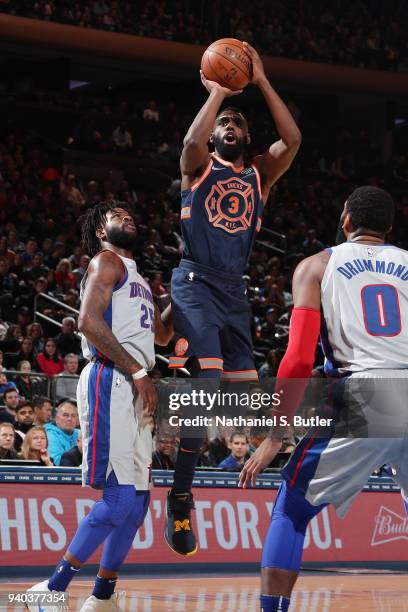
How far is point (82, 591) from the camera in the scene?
8.78 metres

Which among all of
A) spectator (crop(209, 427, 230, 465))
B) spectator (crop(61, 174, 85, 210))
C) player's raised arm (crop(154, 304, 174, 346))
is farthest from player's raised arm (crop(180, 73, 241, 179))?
spectator (crop(61, 174, 85, 210))

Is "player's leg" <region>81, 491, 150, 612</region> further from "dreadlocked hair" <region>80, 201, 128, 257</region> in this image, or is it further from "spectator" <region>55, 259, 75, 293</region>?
"spectator" <region>55, 259, 75, 293</region>

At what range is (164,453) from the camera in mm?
11055

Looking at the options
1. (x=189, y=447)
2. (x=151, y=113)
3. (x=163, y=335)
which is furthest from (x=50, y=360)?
(x=151, y=113)

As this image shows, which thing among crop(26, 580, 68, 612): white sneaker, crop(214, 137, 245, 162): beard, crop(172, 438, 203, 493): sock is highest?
crop(214, 137, 245, 162): beard

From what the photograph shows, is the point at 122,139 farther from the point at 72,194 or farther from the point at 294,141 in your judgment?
the point at 294,141

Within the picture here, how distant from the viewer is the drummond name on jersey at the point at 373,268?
15.6 feet

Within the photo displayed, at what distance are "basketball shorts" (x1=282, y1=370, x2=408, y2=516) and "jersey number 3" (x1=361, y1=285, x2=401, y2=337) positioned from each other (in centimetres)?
19

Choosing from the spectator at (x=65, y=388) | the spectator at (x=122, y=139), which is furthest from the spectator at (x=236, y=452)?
the spectator at (x=122, y=139)

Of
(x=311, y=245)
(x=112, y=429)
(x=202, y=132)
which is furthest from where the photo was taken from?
(x=311, y=245)

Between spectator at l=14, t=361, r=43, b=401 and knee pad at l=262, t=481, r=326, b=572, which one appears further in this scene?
spectator at l=14, t=361, r=43, b=401

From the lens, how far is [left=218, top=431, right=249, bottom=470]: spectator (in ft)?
37.2

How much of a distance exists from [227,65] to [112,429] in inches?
89.7

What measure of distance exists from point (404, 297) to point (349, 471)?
0.84 meters
